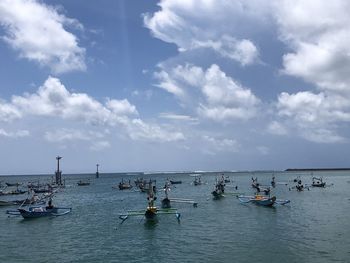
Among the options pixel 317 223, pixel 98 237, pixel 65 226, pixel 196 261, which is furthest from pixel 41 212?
pixel 317 223

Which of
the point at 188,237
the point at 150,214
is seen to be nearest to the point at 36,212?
the point at 150,214

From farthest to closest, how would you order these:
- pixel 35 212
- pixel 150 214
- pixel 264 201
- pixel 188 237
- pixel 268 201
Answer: pixel 264 201 → pixel 268 201 → pixel 35 212 → pixel 150 214 → pixel 188 237

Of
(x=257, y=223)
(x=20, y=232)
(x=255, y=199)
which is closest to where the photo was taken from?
(x=20, y=232)

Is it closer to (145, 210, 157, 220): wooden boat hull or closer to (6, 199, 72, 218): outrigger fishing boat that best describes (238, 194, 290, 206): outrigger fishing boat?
(145, 210, 157, 220): wooden boat hull

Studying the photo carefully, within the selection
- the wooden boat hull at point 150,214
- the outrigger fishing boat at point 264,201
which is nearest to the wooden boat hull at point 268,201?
the outrigger fishing boat at point 264,201

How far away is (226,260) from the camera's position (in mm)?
36812

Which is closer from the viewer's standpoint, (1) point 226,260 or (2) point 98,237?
(1) point 226,260

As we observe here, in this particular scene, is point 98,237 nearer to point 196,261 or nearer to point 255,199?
point 196,261

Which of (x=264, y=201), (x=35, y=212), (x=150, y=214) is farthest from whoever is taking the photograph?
(x=264, y=201)

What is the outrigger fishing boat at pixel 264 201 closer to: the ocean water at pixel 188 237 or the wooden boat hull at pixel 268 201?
the wooden boat hull at pixel 268 201

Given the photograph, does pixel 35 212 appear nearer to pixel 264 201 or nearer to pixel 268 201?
pixel 264 201

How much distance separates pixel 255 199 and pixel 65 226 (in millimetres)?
36372

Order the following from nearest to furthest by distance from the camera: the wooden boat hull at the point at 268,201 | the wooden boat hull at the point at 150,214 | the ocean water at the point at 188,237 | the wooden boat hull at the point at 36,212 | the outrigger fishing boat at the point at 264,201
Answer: the ocean water at the point at 188,237 → the wooden boat hull at the point at 150,214 → the wooden boat hull at the point at 36,212 → the wooden boat hull at the point at 268,201 → the outrigger fishing boat at the point at 264,201

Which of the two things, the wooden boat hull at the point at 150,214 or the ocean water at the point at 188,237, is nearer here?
the ocean water at the point at 188,237
